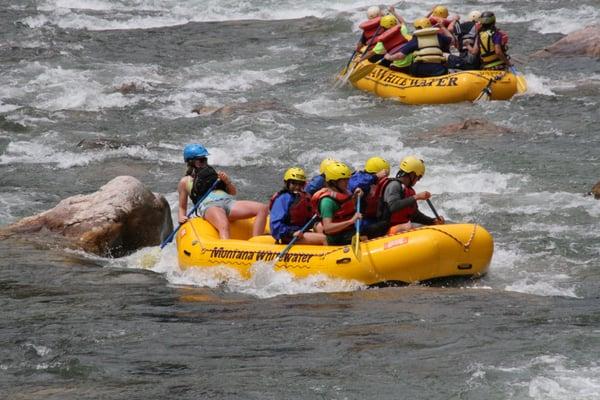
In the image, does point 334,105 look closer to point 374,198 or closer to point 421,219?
point 421,219

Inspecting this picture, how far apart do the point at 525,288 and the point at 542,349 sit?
2.06m

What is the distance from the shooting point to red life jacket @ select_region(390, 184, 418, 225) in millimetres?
10047

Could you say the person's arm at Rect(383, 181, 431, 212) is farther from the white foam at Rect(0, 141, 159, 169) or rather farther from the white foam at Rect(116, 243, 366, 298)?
the white foam at Rect(0, 141, 159, 169)

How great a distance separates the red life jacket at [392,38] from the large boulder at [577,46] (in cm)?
348

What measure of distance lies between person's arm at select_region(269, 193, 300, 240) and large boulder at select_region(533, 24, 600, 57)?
36.3 ft

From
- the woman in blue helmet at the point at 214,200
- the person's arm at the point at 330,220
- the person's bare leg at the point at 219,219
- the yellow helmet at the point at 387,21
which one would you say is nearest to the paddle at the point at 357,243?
the person's arm at the point at 330,220

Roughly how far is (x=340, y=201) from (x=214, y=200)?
5.37 feet

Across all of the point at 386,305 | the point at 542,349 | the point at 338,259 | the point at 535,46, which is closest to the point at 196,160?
the point at 338,259

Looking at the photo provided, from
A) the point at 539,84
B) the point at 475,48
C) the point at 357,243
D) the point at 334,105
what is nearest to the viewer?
the point at 357,243

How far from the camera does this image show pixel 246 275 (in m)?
10.1

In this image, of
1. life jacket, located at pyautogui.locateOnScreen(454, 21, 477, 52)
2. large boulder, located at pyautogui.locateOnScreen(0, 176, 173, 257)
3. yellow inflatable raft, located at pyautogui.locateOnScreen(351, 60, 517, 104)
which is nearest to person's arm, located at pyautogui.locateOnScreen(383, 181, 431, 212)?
large boulder, located at pyautogui.locateOnScreen(0, 176, 173, 257)

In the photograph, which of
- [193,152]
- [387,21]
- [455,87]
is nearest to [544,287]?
[193,152]

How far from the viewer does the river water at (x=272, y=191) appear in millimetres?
7387

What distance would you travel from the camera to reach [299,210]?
10219 mm
